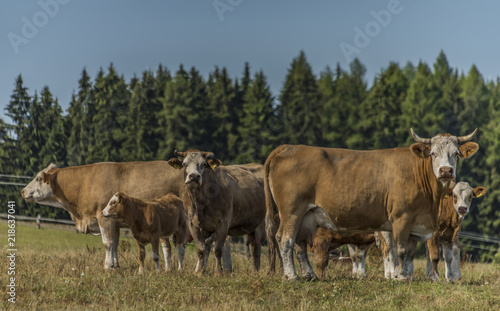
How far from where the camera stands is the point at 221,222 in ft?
44.1

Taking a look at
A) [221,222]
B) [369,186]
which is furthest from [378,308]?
[221,222]

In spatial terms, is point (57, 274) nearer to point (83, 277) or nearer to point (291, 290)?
point (83, 277)

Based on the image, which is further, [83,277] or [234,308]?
[83,277]

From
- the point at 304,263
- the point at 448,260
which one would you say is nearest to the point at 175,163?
the point at 304,263

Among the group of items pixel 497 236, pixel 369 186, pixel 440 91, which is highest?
pixel 440 91

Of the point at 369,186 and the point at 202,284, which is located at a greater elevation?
the point at 369,186

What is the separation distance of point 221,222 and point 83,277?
10.1 feet

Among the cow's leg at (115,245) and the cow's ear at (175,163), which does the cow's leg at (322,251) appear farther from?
the cow's leg at (115,245)

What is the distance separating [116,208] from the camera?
13.9 meters

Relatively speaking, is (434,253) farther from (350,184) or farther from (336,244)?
(350,184)

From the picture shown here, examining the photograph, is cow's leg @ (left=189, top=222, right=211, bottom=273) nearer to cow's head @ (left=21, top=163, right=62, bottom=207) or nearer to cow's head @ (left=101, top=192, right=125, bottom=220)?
cow's head @ (left=101, top=192, right=125, bottom=220)

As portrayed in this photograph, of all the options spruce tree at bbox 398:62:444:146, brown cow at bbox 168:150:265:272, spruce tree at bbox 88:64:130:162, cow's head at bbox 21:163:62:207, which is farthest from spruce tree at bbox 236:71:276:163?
brown cow at bbox 168:150:265:272

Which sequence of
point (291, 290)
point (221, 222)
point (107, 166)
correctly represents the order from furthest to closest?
point (107, 166) → point (221, 222) → point (291, 290)

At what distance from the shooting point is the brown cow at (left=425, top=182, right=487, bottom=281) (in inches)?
551
